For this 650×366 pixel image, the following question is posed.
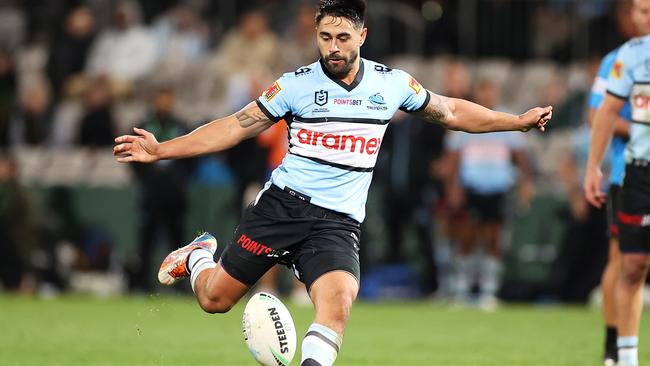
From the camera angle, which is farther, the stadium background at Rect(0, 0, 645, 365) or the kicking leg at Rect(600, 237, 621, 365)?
the stadium background at Rect(0, 0, 645, 365)

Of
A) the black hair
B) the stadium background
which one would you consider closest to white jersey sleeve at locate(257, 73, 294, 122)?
the black hair

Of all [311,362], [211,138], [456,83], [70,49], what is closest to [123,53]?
[70,49]

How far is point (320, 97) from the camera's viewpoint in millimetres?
8672

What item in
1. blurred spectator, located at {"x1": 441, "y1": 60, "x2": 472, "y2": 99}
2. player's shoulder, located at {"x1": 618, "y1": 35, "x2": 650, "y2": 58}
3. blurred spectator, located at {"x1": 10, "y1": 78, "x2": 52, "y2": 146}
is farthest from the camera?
blurred spectator, located at {"x1": 10, "y1": 78, "x2": 52, "y2": 146}

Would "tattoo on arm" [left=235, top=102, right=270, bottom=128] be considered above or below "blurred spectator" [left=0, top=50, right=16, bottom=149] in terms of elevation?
above

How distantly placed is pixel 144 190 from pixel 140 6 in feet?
16.3

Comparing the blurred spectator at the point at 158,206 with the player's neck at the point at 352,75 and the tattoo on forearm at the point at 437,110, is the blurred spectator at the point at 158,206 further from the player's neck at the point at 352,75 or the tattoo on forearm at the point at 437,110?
the player's neck at the point at 352,75

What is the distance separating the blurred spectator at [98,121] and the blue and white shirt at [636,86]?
37.9 feet

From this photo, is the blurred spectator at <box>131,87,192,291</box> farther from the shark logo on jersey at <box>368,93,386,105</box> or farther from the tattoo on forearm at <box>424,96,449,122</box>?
the shark logo on jersey at <box>368,93,386,105</box>

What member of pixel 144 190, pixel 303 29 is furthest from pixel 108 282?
pixel 303 29

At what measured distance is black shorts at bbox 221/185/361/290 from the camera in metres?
8.66

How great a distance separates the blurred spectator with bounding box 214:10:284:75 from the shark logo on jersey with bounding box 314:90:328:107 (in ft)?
38.6

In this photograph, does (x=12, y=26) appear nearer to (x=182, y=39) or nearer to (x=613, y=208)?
(x=182, y=39)

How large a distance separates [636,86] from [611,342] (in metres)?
2.31
